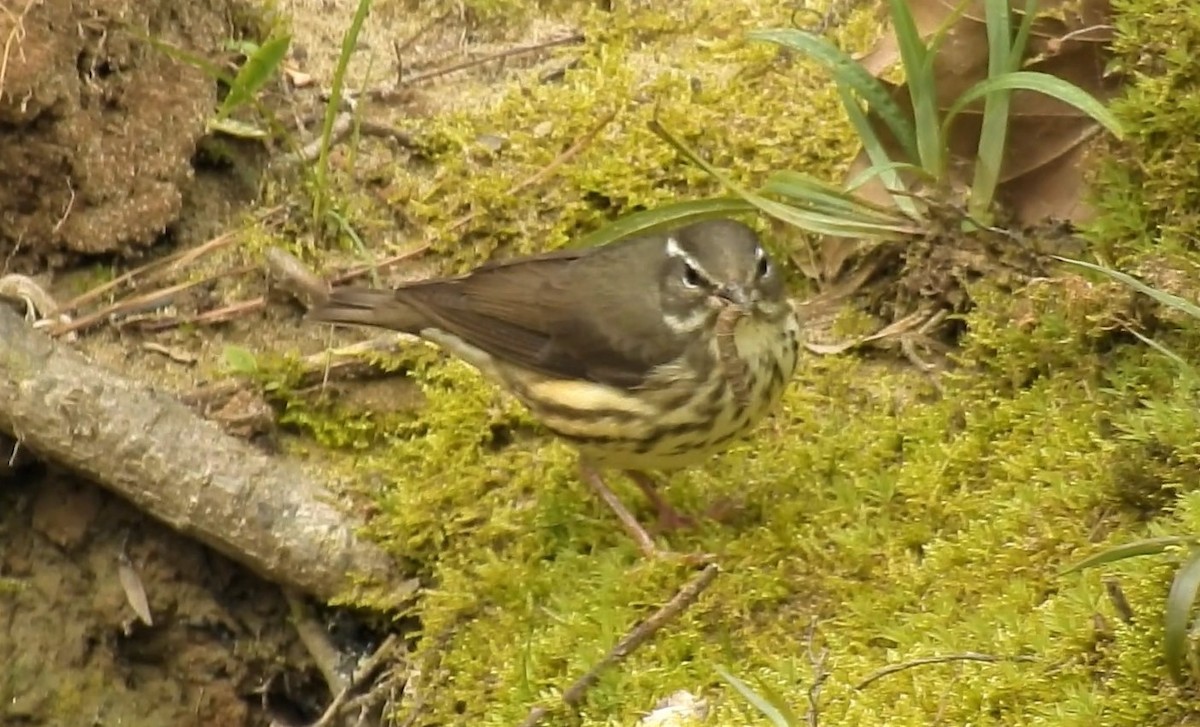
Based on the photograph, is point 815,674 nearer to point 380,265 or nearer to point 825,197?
point 825,197

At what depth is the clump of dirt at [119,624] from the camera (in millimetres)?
3920

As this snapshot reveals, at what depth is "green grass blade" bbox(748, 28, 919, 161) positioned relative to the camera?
12.1 ft

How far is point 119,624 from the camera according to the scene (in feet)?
12.9

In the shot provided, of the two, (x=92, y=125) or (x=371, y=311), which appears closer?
(x=371, y=311)

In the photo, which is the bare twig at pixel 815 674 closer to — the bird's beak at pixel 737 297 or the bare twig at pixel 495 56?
the bird's beak at pixel 737 297

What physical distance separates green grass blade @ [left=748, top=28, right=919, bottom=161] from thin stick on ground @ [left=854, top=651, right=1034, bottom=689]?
4.87ft

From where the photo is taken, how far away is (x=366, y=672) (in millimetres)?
3729

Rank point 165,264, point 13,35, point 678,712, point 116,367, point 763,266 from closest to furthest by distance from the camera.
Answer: point 678,712 → point 763,266 → point 13,35 → point 116,367 → point 165,264

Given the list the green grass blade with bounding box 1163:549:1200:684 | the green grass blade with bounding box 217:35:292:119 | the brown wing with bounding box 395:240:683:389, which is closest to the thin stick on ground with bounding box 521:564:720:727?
the brown wing with bounding box 395:240:683:389

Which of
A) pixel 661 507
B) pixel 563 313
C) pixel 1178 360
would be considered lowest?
pixel 661 507

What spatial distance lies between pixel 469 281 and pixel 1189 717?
208 centimetres

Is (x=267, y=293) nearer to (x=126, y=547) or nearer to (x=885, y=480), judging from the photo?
(x=126, y=547)

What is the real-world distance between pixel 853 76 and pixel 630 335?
2.69 ft

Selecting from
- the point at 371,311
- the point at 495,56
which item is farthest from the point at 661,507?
the point at 495,56
